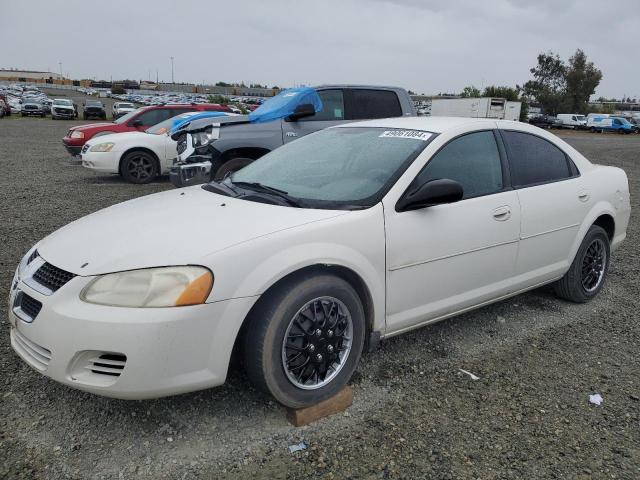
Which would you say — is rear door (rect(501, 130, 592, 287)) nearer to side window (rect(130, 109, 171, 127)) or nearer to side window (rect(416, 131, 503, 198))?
side window (rect(416, 131, 503, 198))

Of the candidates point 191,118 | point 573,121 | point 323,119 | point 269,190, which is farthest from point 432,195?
point 573,121

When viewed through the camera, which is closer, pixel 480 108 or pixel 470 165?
pixel 470 165

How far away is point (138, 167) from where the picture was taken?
10.4 metres

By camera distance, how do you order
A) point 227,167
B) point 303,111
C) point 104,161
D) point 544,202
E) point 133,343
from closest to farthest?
point 133,343 < point 544,202 < point 227,167 < point 303,111 < point 104,161

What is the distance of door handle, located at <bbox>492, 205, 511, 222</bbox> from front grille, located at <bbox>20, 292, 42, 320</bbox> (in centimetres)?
269

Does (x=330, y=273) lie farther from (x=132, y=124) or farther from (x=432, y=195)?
(x=132, y=124)

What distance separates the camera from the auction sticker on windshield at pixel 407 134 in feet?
11.2

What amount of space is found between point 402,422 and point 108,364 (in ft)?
4.84

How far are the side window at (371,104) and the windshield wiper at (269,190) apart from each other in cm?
484

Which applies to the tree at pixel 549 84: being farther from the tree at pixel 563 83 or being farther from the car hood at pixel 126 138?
the car hood at pixel 126 138

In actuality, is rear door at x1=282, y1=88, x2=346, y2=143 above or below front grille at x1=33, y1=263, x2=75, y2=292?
above

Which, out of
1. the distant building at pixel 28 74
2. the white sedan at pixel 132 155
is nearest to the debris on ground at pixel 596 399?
the white sedan at pixel 132 155

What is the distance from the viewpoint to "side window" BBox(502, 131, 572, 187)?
3.83 meters

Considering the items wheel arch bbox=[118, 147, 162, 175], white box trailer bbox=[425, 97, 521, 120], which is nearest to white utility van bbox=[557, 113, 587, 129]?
white box trailer bbox=[425, 97, 521, 120]
